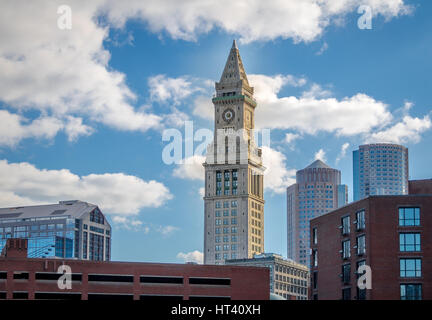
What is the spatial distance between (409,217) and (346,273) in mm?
13296

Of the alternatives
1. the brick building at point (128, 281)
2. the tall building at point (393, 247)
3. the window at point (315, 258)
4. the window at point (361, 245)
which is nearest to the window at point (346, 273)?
the tall building at point (393, 247)

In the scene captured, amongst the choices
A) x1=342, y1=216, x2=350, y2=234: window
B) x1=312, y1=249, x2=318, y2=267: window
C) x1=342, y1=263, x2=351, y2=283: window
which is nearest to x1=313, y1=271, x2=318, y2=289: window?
x1=312, y1=249, x2=318, y2=267: window

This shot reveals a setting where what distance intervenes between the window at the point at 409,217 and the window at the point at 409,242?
1.44 metres

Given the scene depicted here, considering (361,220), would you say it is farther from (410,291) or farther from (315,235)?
(315,235)

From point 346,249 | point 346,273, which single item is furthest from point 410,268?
point 346,249

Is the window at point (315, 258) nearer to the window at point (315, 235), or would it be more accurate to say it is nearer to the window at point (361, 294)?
the window at point (315, 235)

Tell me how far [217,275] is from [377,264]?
3304 cm

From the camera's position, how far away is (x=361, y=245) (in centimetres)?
10869

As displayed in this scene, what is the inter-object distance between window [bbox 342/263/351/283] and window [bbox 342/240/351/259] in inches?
52.4

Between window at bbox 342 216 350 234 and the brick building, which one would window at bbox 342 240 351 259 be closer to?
window at bbox 342 216 350 234

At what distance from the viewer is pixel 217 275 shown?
427 ft

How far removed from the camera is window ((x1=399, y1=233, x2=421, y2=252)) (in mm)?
104562

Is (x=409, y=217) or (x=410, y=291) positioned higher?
(x=409, y=217)
